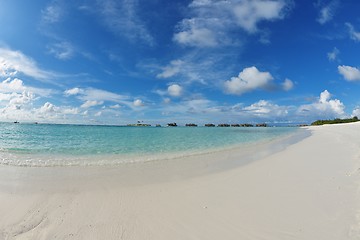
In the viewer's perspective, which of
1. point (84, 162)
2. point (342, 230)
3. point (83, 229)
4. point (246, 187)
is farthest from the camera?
point (84, 162)

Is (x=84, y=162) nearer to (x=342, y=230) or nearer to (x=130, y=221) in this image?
(x=130, y=221)

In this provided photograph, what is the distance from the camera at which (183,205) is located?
5535 millimetres

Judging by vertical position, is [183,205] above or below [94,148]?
below

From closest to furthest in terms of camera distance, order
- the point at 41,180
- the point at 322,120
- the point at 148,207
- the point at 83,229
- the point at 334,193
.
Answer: the point at 83,229
the point at 148,207
the point at 334,193
the point at 41,180
the point at 322,120

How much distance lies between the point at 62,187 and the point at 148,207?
3558 millimetres

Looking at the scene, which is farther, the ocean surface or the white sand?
the ocean surface

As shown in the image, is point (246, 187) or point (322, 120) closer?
point (246, 187)

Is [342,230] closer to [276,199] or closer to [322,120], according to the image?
[276,199]

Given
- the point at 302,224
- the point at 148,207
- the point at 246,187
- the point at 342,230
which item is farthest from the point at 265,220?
the point at 148,207

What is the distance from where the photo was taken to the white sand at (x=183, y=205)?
165 inches

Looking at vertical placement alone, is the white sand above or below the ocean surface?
below

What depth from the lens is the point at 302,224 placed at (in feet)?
14.4

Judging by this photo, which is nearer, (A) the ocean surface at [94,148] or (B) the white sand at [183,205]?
(B) the white sand at [183,205]

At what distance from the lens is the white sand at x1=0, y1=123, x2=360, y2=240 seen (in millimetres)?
4195
